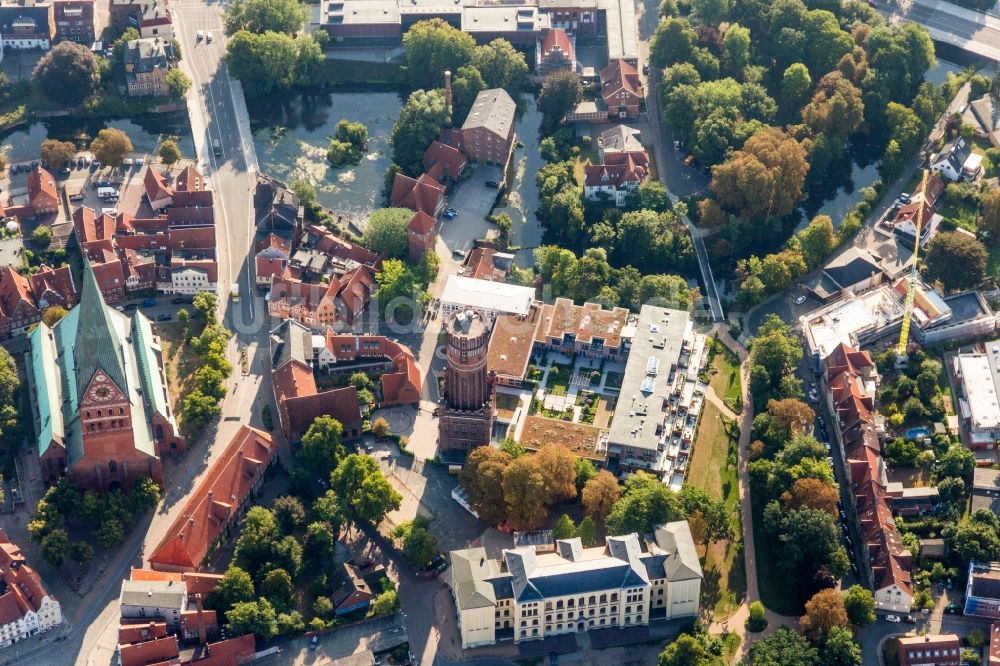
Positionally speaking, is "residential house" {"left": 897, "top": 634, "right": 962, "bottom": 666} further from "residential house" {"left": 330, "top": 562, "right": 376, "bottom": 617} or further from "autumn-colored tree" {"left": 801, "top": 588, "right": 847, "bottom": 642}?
"residential house" {"left": 330, "top": 562, "right": 376, "bottom": 617}

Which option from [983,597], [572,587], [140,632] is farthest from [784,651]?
[140,632]

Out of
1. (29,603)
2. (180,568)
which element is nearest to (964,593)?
(180,568)

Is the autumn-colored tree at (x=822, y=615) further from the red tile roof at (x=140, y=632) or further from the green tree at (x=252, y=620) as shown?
the red tile roof at (x=140, y=632)

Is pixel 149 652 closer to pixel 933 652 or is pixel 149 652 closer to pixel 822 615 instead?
pixel 822 615

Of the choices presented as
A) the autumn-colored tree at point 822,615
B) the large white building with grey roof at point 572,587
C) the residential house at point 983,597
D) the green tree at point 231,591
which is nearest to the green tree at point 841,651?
the autumn-colored tree at point 822,615

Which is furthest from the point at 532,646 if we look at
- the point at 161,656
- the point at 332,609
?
the point at 161,656

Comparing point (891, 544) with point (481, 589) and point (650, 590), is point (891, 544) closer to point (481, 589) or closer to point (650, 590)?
point (650, 590)

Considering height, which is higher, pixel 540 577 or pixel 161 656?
pixel 540 577
